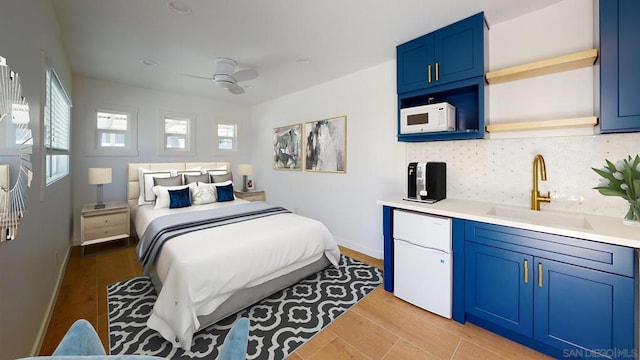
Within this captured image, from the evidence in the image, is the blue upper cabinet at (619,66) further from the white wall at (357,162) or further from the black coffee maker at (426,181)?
the white wall at (357,162)

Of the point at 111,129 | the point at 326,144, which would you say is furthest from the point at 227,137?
the point at 326,144

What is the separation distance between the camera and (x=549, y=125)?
1941 millimetres

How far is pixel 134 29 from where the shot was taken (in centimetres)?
244

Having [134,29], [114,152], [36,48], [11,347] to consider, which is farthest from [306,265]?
[114,152]

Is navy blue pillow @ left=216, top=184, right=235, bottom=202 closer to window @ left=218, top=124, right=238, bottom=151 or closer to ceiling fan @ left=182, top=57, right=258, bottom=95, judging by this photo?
window @ left=218, top=124, right=238, bottom=151

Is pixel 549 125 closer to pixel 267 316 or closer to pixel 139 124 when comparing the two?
pixel 267 316

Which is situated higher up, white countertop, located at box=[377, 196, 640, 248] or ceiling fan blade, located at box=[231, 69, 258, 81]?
ceiling fan blade, located at box=[231, 69, 258, 81]

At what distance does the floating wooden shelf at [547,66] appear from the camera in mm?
→ 1812

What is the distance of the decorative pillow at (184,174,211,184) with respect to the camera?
4145mm

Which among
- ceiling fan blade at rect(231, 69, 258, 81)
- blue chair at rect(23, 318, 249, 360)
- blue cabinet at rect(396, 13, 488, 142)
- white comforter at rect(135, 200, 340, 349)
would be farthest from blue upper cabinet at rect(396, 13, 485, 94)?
blue chair at rect(23, 318, 249, 360)

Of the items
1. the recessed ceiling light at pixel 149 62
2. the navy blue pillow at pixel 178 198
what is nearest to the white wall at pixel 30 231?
the recessed ceiling light at pixel 149 62

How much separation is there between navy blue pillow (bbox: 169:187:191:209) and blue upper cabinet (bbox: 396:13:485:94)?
3.24 metres

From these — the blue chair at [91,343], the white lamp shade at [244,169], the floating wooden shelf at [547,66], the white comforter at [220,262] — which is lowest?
the white comforter at [220,262]

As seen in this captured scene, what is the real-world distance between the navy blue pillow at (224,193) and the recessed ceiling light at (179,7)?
99.3 inches
